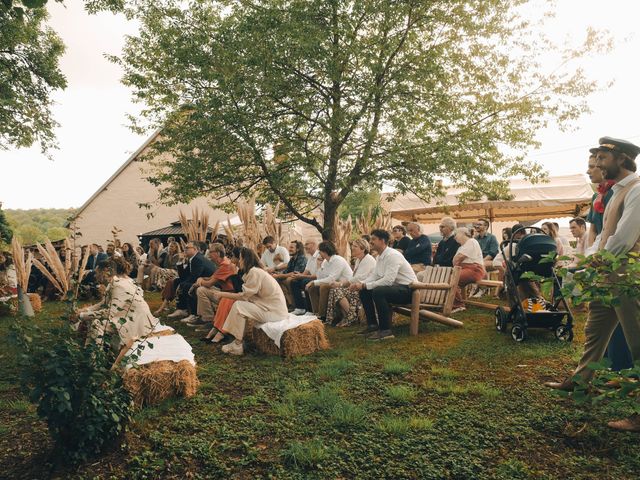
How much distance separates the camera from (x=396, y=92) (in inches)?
398

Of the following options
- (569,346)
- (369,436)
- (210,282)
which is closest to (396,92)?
(210,282)

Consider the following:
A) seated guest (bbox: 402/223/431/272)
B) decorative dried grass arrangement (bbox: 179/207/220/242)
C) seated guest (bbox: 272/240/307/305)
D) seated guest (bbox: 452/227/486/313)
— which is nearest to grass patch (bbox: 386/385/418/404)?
seated guest (bbox: 452/227/486/313)

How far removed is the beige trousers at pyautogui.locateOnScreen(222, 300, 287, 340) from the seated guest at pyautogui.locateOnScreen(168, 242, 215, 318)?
9.40 ft

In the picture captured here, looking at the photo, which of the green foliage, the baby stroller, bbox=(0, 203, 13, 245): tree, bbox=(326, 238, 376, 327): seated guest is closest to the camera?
the green foliage

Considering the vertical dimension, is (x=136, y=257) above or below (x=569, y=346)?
above

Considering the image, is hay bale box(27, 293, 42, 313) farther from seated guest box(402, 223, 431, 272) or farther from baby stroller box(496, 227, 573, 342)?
baby stroller box(496, 227, 573, 342)

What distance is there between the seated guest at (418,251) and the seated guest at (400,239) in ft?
3.71

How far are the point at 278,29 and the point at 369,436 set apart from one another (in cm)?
857

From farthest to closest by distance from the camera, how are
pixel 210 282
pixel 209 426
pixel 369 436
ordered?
1. pixel 210 282
2. pixel 209 426
3. pixel 369 436

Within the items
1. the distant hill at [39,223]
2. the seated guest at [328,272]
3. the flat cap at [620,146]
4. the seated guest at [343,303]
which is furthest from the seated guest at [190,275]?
the flat cap at [620,146]

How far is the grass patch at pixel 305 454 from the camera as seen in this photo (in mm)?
3201

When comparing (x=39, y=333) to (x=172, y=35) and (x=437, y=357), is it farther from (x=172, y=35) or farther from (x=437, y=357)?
(x=172, y=35)

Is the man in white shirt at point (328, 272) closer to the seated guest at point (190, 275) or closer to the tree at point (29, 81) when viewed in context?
the seated guest at point (190, 275)

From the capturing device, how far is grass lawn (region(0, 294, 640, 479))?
3.11 meters
